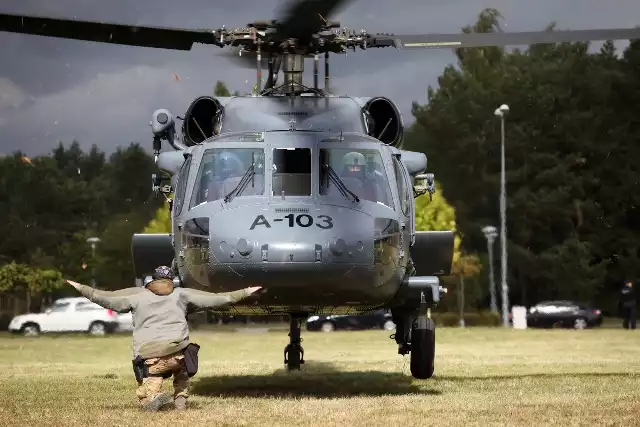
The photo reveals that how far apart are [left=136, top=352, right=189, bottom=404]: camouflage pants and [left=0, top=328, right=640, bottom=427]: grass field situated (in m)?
0.22

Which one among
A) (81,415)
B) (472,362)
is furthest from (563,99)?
(81,415)

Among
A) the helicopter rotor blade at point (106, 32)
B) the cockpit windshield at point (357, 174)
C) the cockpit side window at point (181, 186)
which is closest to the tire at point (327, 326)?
the helicopter rotor blade at point (106, 32)

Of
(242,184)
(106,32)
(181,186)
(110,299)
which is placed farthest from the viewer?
(181,186)

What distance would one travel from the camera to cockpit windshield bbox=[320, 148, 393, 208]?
13.4 m

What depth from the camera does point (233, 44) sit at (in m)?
15.3

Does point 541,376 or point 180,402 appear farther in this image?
point 541,376

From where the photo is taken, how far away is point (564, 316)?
55562 millimetres

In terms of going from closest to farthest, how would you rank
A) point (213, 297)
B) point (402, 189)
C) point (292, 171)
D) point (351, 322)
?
point (213, 297) < point (292, 171) < point (402, 189) < point (351, 322)

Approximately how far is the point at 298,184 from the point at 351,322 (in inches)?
1612

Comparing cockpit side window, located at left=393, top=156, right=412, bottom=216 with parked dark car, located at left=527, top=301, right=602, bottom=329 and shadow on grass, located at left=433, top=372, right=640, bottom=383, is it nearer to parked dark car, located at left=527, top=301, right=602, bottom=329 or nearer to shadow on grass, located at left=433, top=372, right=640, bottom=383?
shadow on grass, located at left=433, top=372, right=640, bottom=383

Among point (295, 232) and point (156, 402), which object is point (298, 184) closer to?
point (295, 232)

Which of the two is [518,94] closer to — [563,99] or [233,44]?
[563,99]

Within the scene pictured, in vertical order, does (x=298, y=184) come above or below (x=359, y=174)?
below

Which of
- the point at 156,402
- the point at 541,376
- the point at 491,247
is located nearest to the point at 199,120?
the point at 156,402
